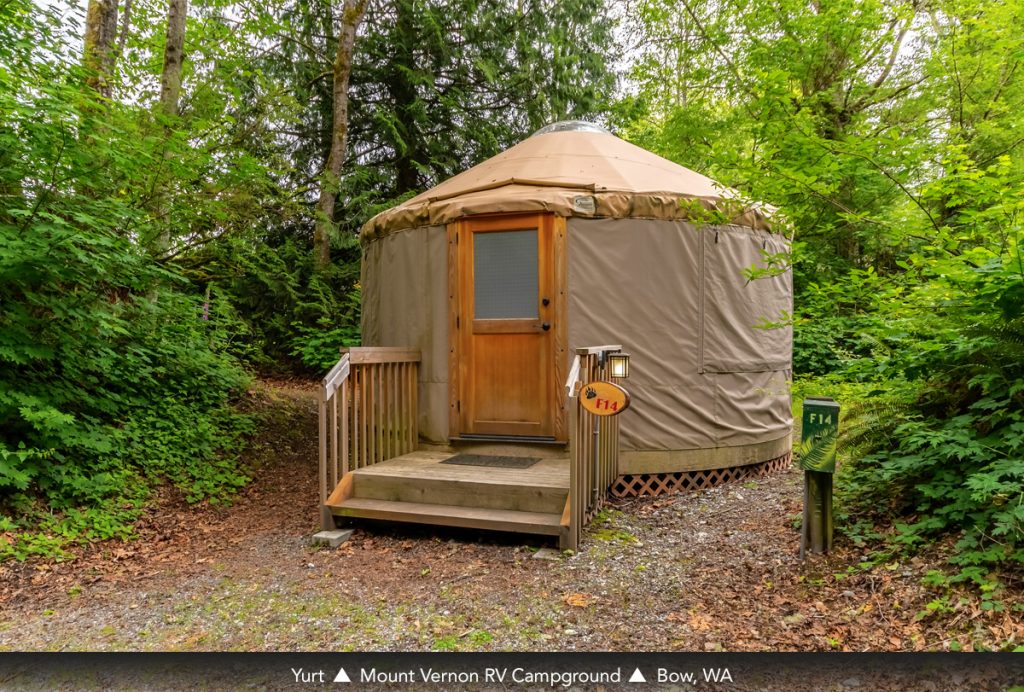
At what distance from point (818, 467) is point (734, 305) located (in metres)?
2.23

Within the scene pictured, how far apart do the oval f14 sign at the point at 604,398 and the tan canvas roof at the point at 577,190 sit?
1.50m

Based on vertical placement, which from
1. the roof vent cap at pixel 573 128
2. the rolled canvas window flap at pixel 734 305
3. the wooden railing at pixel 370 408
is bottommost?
the wooden railing at pixel 370 408

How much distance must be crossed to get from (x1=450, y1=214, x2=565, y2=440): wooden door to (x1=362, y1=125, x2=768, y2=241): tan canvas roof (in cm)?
19

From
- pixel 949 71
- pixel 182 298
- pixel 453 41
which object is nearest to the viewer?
pixel 949 71

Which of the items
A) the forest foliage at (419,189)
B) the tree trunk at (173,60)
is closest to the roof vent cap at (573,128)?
the forest foliage at (419,189)

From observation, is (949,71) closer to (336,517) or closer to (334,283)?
(336,517)

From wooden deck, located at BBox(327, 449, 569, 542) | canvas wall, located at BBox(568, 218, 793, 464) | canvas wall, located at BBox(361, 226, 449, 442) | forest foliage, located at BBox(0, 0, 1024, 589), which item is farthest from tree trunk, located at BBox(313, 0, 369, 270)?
wooden deck, located at BBox(327, 449, 569, 542)

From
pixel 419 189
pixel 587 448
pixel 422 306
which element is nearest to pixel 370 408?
pixel 422 306

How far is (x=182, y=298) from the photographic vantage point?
5957 millimetres

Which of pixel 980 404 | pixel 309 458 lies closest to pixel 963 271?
pixel 980 404

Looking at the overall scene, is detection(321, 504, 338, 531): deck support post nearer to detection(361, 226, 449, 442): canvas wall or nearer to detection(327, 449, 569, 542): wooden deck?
detection(327, 449, 569, 542): wooden deck

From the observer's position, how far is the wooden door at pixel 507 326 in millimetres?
4605

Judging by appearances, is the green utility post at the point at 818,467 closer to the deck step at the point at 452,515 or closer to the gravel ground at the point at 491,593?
the gravel ground at the point at 491,593

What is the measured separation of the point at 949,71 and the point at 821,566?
16.9 ft
